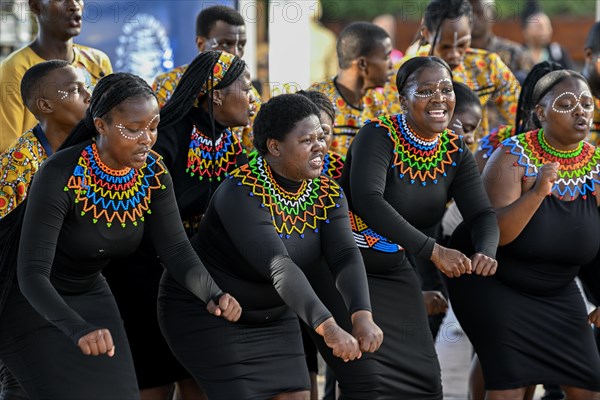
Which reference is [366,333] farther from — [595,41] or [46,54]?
[595,41]

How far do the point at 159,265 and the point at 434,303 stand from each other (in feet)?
4.97

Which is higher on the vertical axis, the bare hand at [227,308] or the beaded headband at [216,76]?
the beaded headband at [216,76]

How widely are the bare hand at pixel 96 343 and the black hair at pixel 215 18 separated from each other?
Result: 270 centimetres

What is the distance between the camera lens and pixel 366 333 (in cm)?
361

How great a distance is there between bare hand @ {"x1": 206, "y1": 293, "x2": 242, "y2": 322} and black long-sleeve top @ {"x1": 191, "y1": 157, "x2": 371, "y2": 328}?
0.57 ft

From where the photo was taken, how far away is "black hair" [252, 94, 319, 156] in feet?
13.2

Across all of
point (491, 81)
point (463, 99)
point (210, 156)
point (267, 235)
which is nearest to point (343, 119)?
point (463, 99)

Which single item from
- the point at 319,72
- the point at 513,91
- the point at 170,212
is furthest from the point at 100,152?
the point at 319,72

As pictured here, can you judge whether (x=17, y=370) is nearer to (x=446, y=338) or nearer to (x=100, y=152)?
(x=100, y=152)

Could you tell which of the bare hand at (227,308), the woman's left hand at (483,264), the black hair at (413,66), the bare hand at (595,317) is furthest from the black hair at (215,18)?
the bare hand at (595,317)

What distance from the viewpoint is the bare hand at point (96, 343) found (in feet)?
11.1

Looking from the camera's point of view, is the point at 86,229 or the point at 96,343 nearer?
the point at 96,343

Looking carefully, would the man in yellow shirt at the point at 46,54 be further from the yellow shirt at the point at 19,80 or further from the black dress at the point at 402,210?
the black dress at the point at 402,210

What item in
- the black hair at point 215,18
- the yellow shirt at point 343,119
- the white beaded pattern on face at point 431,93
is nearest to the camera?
the white beaded pattern on face at point 431,93
